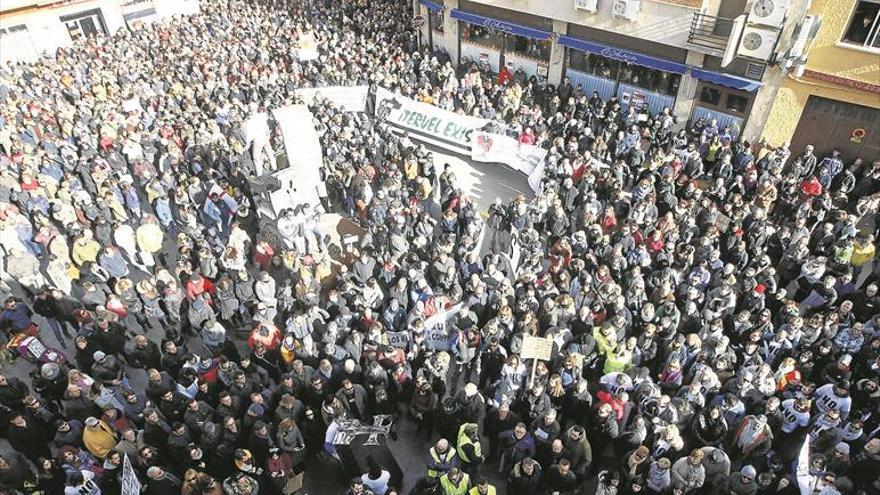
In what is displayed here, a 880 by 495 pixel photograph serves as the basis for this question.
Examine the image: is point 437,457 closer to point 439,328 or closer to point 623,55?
point 439,328

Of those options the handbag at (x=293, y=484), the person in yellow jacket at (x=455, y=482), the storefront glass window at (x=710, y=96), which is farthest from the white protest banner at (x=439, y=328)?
the storefront glass window at (x=710, y=96)

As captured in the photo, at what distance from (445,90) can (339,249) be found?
7945 millimetres

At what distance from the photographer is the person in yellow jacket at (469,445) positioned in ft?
23.1

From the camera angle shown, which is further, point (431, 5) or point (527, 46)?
point (431, 5)

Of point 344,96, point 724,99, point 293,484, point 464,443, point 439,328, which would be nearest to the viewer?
point 293,484

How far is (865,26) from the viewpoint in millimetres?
12477

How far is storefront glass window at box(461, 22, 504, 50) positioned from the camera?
20688mm

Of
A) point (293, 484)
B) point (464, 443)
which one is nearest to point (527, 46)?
point (464, 443)

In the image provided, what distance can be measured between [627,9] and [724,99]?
3.97 metres

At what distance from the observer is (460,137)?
15.5 metres

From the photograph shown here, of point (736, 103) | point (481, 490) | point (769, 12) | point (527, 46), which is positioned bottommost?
point (481, 490)

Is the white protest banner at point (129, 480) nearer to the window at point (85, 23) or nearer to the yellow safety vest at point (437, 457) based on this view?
the yellow safety vest at point (437, 457)

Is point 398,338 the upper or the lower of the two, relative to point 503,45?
lower

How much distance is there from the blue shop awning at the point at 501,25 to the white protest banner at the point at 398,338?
14.1m
